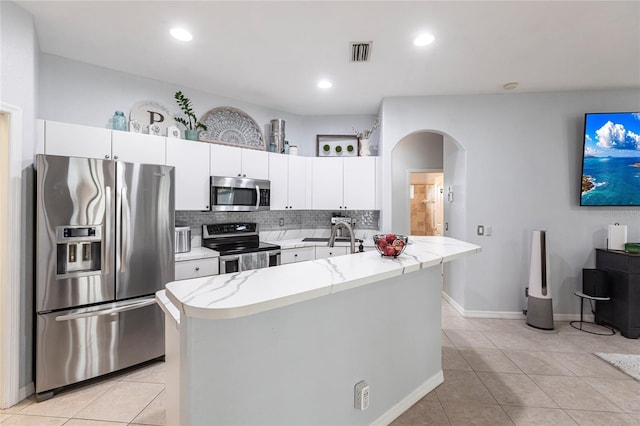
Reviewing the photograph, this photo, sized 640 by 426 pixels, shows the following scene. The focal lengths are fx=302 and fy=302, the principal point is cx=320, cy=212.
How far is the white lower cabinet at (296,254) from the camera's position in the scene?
3.82 meters

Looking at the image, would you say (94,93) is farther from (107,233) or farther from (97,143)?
(107,233)

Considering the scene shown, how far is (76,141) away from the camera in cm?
255

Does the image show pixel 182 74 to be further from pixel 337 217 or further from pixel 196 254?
pixel 337 217

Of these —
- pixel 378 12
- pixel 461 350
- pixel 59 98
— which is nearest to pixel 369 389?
pixel 461 350

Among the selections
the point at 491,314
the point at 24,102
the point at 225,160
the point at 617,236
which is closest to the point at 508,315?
the point at 491,314

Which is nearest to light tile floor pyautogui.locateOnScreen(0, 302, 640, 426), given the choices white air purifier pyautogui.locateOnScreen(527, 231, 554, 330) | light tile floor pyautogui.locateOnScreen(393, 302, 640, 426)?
light tile floor pyautogui.locateOnScreen(393, 302, 640, 426)

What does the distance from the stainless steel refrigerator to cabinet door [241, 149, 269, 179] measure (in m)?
1.11

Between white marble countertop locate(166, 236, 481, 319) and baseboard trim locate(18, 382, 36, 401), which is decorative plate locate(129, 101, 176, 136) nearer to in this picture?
baseboard trim locate(18, 382, 36, 401)

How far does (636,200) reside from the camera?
355 cm

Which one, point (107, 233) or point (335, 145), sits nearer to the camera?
point (107, 233)

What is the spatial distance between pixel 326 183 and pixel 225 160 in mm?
1424

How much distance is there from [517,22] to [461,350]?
2864 mm

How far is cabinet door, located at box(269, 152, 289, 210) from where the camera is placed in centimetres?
399

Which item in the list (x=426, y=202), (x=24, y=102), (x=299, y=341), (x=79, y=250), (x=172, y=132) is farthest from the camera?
(x=426, y=202)
